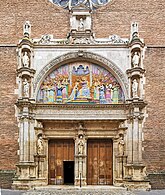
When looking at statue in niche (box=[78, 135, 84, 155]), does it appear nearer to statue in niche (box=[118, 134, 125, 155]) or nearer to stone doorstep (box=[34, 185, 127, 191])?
stone doorstep (box=[34, 185, 127, 191])

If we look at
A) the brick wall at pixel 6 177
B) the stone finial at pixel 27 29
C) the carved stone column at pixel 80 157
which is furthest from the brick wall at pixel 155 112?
the brick wall at pixel 6 177

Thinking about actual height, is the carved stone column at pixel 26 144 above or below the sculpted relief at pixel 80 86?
below

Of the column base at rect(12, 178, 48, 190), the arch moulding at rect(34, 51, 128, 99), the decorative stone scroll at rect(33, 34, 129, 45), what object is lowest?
the column base at rect(12, 178, 48, 190)

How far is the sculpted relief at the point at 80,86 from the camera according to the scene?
48.1ft

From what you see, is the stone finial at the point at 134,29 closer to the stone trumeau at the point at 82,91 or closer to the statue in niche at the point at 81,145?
the stone trumeau at the point at 82,91

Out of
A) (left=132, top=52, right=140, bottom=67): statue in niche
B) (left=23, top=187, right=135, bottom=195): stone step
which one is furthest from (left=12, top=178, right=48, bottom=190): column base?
(left=132, top=52, right=140, bottom=67): statue in niche

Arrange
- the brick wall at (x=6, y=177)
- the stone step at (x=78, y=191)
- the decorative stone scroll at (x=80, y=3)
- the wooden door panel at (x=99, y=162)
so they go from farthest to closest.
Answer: the decorative stone scroll at (x=80, y=3), the wooden door panel at (x=99, y=162), the brick wall at (x=6, y=177), the stone step at (x=78, y=191)

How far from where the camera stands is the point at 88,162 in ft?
48.3

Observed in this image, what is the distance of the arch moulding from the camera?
14.6 m

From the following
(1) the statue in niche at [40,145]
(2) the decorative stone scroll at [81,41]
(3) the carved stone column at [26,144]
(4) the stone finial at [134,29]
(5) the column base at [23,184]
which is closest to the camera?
(5) the column base at [23,184]

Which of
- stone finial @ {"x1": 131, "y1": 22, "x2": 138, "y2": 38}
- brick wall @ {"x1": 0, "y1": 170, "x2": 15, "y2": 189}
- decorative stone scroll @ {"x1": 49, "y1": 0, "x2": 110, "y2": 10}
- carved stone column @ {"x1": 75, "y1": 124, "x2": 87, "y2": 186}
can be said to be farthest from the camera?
decorative stone scroll @ {"x1": 49, "y1": 0, "x2": 110, "y2": 10}

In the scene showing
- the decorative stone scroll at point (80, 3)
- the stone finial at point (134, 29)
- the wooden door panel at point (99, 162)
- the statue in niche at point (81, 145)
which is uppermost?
the decorative stone scroll at point (80, 3)

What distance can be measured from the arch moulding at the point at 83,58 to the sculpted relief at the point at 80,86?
243 millimetres

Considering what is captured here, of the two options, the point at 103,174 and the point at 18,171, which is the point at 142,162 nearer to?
the point at 103,174
